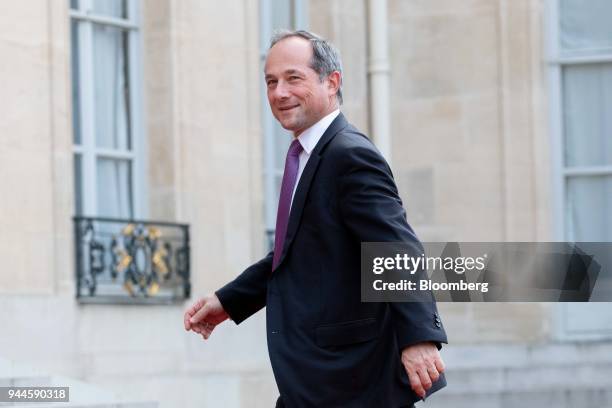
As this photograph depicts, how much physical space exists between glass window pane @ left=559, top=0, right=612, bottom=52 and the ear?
334 inches

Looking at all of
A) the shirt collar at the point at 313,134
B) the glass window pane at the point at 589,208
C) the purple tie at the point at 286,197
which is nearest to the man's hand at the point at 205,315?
the purple tie at the point at 286,197

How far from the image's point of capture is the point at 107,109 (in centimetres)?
1030

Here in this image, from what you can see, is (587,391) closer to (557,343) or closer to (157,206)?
(557,343)

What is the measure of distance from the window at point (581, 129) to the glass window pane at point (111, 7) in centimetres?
387

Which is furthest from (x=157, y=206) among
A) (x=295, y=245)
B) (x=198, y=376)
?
(x=295, y=245)

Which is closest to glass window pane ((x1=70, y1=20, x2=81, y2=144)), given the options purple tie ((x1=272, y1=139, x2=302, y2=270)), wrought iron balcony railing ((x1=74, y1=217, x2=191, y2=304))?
wrought iron balcony railing ((x1=74, y1=217, x2=191, y2=304))

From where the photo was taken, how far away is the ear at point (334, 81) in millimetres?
4402

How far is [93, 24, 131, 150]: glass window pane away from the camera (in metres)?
10.2

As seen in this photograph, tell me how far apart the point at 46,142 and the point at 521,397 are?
425cm

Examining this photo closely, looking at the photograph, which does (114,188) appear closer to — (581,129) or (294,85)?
(581,129)

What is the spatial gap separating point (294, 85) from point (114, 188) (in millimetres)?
6098

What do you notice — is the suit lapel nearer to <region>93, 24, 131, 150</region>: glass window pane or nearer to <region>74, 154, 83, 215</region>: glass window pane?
<region>74, 154, 83, 215</region>: glass window pane

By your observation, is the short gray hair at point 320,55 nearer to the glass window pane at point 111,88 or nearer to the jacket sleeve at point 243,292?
the jacket sleeve at point 243,292

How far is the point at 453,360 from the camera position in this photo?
12.4 metres
